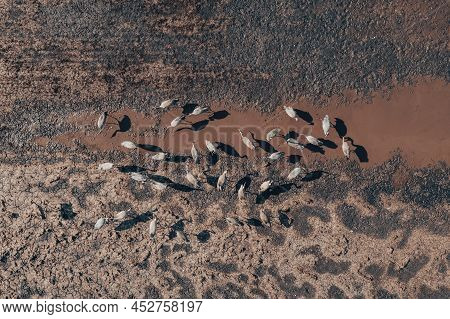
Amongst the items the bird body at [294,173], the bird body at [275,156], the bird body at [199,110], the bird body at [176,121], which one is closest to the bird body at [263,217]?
the bird body at [294,173]

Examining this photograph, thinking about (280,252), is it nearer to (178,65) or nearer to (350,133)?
(350,133)

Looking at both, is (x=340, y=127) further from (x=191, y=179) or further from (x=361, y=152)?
(x=191, y=179)

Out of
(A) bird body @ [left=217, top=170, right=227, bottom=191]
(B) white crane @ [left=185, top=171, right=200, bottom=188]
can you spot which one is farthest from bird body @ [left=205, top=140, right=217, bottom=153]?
(B) white crane @ [left=185, top=171, right=200, bottom=188]

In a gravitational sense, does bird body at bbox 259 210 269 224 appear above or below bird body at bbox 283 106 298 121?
below

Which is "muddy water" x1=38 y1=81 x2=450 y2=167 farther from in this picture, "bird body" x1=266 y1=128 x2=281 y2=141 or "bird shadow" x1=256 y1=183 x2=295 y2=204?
"bird shadow" x1=256 y1=183 x2=295 y2=204

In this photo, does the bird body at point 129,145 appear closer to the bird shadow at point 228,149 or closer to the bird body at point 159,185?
the bird body at point 159,185

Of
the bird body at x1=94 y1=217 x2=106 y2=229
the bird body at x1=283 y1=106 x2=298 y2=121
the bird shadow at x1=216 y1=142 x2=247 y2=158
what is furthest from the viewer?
the bird shadow at x1=216 y1=142 x2=247 y2=158

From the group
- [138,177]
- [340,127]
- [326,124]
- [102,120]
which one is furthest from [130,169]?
[340,127]
